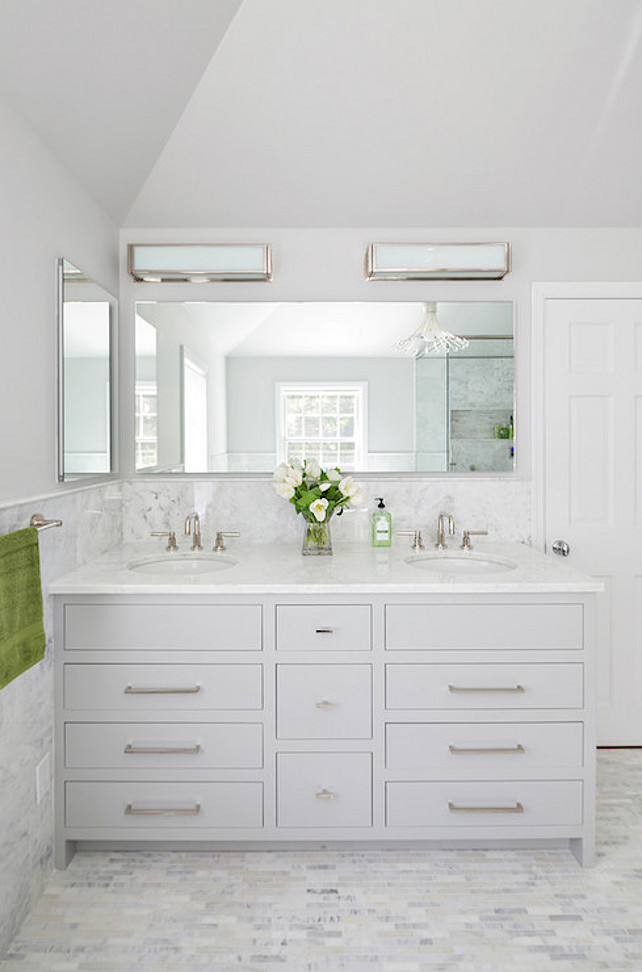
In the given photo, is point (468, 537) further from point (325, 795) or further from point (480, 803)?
point (325, 795)

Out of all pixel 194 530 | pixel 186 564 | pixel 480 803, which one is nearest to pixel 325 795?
pixel 480 803

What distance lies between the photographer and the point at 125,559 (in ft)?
8.10

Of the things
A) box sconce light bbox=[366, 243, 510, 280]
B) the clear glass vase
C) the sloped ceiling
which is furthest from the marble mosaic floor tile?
the sloped ceiling

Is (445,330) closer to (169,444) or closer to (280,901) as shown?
(169,444)

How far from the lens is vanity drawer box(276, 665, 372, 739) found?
2.10 meters

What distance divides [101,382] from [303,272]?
913mm

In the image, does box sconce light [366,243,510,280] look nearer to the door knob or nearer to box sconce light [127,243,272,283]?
box sconce light [127,243,272,283]

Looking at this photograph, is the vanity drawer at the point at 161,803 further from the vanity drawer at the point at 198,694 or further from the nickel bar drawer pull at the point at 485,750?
the nickel bar drawer pull at the point at 485,750

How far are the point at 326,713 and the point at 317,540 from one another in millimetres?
672

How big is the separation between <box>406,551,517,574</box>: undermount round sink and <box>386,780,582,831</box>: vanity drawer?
739 mm

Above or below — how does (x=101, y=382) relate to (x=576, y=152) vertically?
below

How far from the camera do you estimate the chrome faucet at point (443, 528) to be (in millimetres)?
2717

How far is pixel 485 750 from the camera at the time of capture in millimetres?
2100

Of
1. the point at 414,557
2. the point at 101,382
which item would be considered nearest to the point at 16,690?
the point at 101,382
